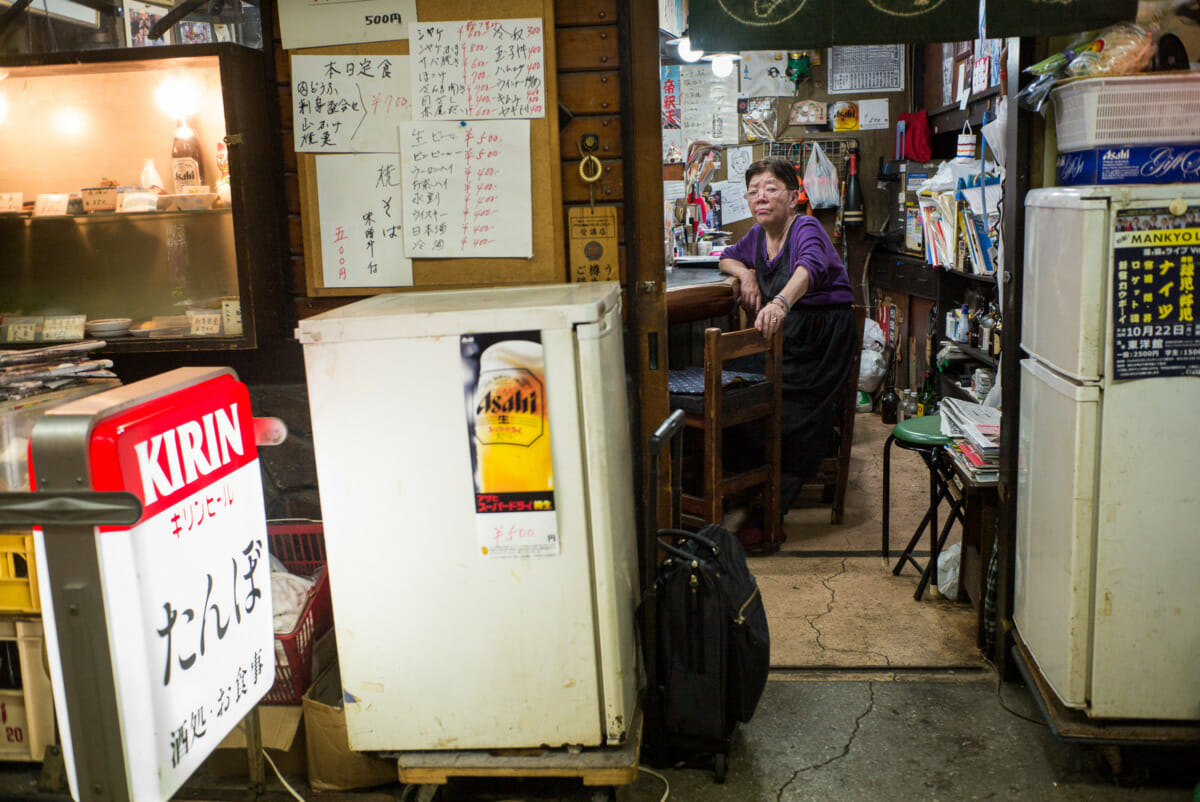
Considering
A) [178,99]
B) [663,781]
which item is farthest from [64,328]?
[663,781]

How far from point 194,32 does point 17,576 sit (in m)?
3.00

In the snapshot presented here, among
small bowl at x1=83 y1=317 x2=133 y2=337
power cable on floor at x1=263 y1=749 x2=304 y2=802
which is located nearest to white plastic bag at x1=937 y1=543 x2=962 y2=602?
power cable on floor at x1=263 y1=749 x2=304 y2=802

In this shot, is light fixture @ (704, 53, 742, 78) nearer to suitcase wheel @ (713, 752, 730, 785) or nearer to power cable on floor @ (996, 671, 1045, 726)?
power cable on floor @ (996, 671, 1045, 726)

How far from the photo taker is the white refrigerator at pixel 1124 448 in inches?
92.5

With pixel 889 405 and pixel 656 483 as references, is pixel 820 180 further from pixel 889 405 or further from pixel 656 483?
pixel 656 483

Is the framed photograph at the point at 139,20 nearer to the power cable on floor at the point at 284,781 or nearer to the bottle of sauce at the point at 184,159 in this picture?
the bottle of sauce at the point at 184,159

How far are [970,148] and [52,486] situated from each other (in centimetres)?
495

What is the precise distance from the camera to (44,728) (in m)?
2.45

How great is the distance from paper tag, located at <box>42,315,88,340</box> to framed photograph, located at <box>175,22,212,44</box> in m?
1.68

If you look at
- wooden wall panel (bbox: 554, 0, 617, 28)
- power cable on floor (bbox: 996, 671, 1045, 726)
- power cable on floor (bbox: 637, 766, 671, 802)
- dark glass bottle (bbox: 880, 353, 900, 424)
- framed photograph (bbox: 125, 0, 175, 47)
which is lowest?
power cable on floor (bbox: 637, 766, 671, 802)

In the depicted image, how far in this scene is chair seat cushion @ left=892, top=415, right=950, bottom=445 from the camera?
3.67 metres

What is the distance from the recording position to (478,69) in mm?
2910

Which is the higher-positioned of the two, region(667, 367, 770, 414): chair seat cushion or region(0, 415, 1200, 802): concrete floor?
region(667, 367, 770, 414): chair seat cushion

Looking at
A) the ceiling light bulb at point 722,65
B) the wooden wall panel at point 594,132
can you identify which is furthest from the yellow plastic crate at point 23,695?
the ceiling light bulb at point 722,65
